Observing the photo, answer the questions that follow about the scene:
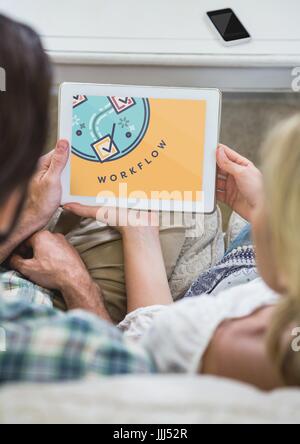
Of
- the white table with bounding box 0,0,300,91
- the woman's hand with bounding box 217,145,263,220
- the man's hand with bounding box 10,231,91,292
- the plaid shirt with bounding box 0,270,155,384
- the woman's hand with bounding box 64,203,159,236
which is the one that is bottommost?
the plaid shirt with bounding box 0,270,155,384

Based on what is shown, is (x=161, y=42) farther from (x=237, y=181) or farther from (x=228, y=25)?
(x=237, y=181)

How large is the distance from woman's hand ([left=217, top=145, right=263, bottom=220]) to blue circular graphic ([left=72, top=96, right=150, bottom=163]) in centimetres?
14

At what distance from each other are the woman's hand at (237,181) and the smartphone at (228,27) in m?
0.29

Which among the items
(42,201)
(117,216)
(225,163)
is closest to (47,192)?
(42,201)

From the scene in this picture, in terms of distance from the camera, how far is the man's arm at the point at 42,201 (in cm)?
104

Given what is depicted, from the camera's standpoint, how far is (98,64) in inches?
49.6

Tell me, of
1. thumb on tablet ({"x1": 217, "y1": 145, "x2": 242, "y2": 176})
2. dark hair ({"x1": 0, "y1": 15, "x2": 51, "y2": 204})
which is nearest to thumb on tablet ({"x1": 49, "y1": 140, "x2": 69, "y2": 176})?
thumb on tablet ({"x1": 217, "y1": 145, "x2": 242, "y2": 176})

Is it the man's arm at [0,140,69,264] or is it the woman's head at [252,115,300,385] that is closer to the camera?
the woman's head at [252,115,300,385]

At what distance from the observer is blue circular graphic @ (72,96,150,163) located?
1.04 meters

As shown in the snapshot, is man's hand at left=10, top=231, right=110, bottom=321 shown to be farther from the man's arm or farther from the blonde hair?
the blonde hair

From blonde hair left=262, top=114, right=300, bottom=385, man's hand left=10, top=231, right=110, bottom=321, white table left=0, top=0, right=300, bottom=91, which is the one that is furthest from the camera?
white table left=0, top=0, right=300, bottom=91
